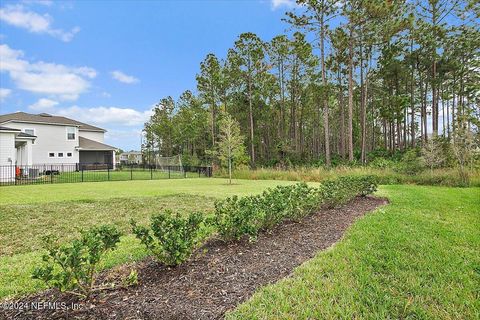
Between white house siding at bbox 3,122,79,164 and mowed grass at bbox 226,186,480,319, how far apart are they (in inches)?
1130

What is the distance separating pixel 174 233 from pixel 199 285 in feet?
1.80

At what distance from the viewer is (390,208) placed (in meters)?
6.10

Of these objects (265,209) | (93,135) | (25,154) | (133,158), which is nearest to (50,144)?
(93,135)

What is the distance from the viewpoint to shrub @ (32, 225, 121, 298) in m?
1.96

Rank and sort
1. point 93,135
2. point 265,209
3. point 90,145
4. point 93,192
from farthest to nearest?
1. point 93,135
2. point 90,145
3. point 93,192
4. point 265,209

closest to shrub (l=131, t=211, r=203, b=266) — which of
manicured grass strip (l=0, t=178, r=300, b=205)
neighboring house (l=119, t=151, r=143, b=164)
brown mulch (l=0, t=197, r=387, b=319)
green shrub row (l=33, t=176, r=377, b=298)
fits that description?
green shrub row (l=33, t=176, r=377, b=298)

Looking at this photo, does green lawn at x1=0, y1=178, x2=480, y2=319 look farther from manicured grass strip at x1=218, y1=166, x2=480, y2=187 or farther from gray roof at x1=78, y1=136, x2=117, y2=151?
gray roof at x1=78, y1=136, x2=117, y2=151

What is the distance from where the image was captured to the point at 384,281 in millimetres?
2438

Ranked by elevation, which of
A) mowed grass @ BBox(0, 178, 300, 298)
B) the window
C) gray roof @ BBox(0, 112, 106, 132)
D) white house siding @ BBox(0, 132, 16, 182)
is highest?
gray roof @ BBox(0, 112, 106, 132)

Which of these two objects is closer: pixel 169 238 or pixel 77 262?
pixel 77 262

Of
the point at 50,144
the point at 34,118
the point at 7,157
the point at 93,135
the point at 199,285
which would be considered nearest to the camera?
the point at 199,285

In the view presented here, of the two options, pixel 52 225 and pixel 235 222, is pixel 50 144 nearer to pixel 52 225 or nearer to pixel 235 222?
pixel 52 225

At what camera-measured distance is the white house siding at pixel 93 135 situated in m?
31.1

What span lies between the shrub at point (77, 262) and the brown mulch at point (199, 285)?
0.44ft
